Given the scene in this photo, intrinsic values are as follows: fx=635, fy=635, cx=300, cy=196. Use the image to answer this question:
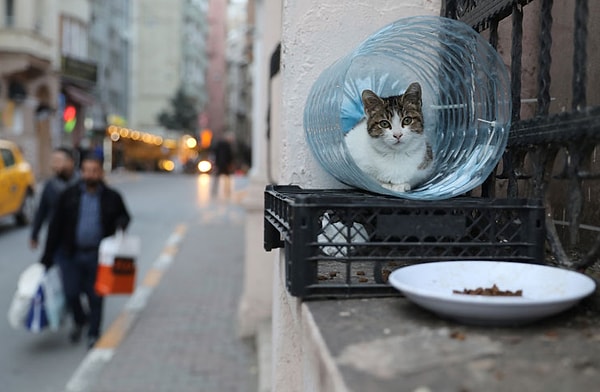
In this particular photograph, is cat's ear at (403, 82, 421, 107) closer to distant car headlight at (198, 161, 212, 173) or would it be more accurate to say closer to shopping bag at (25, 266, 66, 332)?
shopping bag at (25, 266, 66, 332)

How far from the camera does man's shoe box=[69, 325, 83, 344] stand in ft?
20.8

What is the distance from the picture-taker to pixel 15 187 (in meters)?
13.1

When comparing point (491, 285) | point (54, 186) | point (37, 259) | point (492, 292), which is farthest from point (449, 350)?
point (37, 259)

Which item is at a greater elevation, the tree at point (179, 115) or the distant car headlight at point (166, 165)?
the tree at point (179, 115)

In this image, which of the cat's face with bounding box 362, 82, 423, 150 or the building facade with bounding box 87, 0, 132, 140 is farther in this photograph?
the building facade with bounding box 87, 0, 132, 140

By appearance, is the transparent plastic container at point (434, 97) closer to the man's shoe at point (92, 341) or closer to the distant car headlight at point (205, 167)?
the man's shoe at point (92, 341)

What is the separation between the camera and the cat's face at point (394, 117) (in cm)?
237

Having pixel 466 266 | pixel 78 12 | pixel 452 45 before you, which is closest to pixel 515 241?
pixel 466 266

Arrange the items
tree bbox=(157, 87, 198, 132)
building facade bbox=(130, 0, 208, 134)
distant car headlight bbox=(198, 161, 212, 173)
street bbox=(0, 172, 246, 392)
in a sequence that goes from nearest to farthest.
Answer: street bbox=(0, 172, 246, 392) < distant car headlight bbox=(198, 161, 212, 173) < tree bbox=(157, 87, 198, 132) < building facade bbox=(130, 0, 208, 134)

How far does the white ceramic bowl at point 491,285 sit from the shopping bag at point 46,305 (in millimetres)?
4979

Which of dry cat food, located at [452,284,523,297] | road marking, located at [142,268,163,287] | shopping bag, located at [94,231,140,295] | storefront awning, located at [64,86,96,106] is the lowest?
road marking, located at [142,268,163,287]

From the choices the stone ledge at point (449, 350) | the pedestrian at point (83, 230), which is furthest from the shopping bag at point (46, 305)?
the stone ledge at point (449, 350)

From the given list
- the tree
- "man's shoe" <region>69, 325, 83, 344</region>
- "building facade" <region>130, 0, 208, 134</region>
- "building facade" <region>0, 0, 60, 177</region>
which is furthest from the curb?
"building facade" <region>130, 0, 208, 134</region>

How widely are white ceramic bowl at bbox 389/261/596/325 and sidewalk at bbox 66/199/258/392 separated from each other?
11.8 feet
